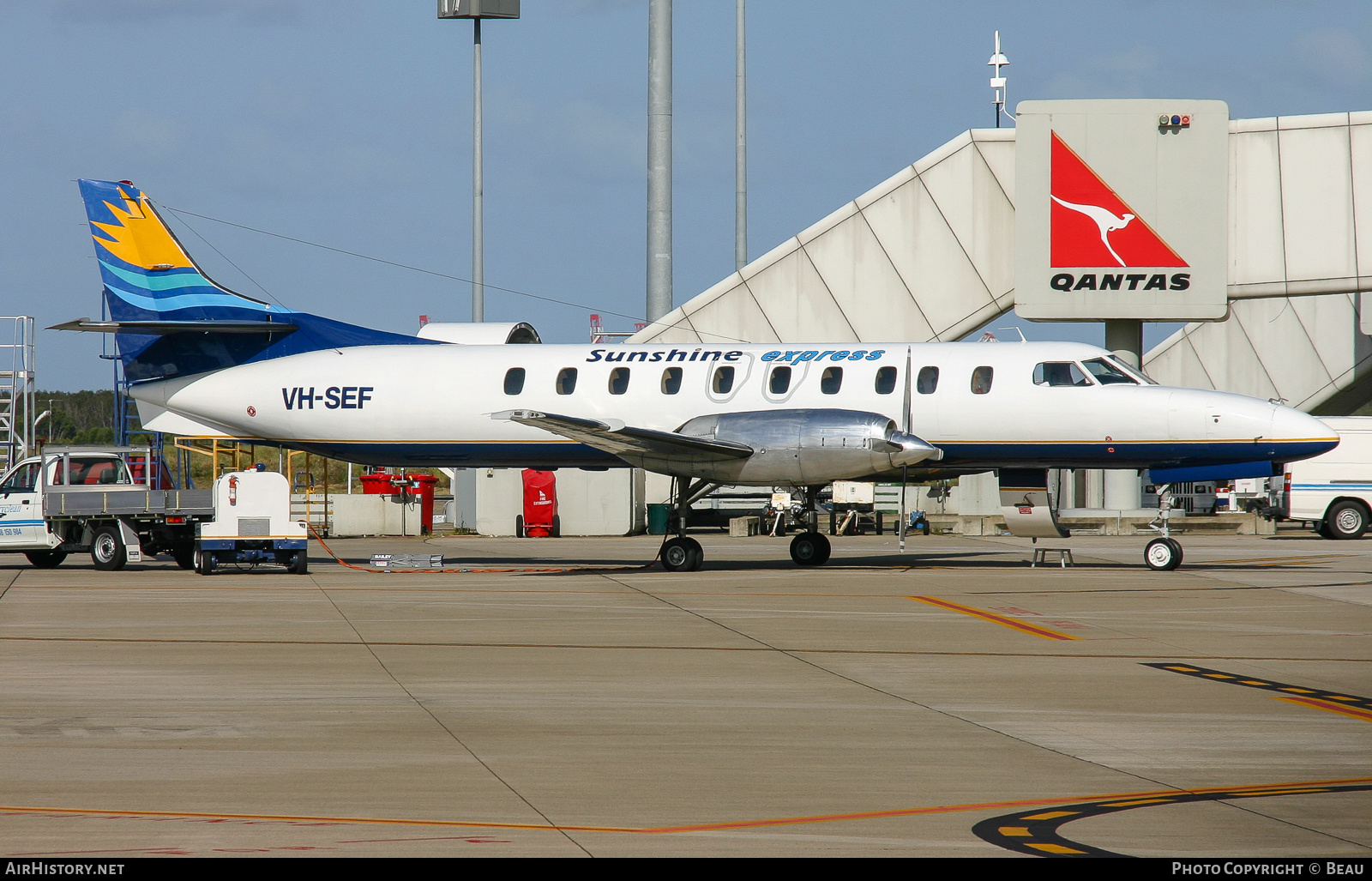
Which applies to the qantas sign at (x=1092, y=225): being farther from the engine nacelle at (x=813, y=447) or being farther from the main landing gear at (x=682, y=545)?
the main landing gear at (x=682, y=545)

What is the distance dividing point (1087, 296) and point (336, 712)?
2638 centimetres

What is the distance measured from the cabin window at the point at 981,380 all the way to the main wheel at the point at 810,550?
3.69m

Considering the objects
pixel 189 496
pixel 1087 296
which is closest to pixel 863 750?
pixel 189 496

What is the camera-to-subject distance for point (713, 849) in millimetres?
5559

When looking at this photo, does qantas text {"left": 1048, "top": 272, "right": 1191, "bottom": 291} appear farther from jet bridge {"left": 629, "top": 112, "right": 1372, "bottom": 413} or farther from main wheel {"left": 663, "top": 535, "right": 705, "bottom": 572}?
main wheel {"left": 663, "top": 535, "right": 705, "bottom": 572}

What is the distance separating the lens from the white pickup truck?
2067 centimetres

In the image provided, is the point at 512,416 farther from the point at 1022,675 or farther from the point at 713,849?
the point at 713,849

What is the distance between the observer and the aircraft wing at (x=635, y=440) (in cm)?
1917

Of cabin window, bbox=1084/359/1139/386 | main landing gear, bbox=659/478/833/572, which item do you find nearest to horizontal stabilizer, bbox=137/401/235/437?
main landing gear, bbox=659/478/833/572

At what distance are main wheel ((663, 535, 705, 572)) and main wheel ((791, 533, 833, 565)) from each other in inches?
71.1

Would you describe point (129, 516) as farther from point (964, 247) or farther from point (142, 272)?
point (964, 247)

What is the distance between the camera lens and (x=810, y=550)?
2183 cm

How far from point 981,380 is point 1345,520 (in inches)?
596

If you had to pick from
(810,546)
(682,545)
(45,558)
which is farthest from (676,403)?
(45,558)
